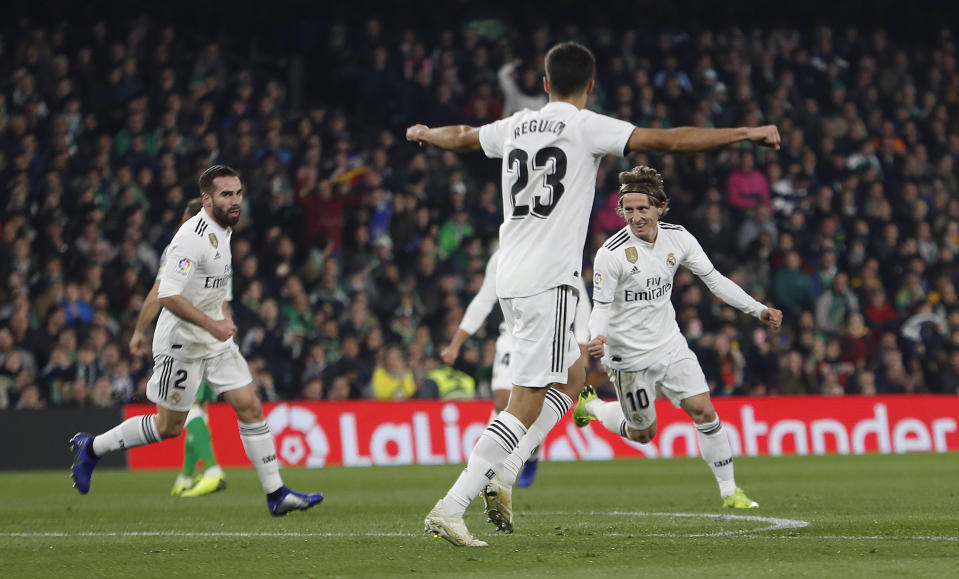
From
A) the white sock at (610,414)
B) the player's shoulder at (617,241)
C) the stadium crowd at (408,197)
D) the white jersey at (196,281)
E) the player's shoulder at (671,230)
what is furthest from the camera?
the stadium crowd at (408,197)

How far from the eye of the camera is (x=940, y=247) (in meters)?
21.4

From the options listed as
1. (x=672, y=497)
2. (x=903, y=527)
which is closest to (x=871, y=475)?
(x=672, y=497)

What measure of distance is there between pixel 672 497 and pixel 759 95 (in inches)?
536

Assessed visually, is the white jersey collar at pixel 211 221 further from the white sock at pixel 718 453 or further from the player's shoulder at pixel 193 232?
the white sock at pixel 718 453

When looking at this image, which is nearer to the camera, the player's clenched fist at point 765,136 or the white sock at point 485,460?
the player's clenched fist at point 765,136

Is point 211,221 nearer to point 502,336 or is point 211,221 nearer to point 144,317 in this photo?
point 144,317

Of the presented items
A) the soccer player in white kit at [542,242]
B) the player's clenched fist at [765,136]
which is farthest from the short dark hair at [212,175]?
the player's clenched fist at [765,136]

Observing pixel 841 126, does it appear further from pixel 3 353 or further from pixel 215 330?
pixel 215 330

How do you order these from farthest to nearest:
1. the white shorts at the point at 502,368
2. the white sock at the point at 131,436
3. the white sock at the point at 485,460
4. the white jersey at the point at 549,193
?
the white shorts at the point at 502,368
the white sock at the point at 131,436
the white jersey at the point at 549,193
the white sock at the point at 485,460

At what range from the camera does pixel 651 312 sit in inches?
384

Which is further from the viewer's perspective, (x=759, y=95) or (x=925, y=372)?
(x=759, y=95)

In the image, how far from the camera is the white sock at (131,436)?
30.9 feet

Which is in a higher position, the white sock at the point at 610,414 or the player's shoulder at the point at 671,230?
the player's shoulder at the point at 671,230

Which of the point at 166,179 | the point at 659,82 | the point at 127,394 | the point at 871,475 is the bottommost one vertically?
the point at 871,475
